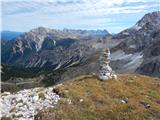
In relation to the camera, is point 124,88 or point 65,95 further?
point 124,88

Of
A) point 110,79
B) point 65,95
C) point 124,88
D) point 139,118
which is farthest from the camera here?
point 110,79

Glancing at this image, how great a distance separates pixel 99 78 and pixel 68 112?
35.3 feet

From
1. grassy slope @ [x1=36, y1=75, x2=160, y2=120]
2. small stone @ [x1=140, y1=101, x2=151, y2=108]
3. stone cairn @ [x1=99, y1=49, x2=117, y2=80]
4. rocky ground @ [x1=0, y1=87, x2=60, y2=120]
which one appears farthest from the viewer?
stone cairn @ [x1=99, y1=49, x2=117, y2=80]

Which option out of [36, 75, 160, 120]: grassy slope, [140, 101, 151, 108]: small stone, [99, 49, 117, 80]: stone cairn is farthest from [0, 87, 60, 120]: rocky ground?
[140, 101, 151, 108]: small stone

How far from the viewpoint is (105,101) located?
1459 inches

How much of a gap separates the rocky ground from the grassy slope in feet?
3.06

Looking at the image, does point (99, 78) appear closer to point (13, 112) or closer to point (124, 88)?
point (124, 88)

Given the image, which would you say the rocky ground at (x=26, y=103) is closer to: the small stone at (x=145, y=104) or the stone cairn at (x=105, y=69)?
the stone cairn at (x=105, y=69)

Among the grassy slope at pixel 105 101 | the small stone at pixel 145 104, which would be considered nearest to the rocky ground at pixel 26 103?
the grassy slope at pixel 105 101

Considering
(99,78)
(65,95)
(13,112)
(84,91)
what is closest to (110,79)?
(99,78)

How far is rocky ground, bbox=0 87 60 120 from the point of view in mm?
33566

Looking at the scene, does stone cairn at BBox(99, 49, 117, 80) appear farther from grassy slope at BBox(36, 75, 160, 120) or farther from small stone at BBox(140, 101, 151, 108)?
small stone at BBox(140, 101, 151, 108)

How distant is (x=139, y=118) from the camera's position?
33969 millimetres

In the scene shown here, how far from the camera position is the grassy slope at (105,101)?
33.9 m
